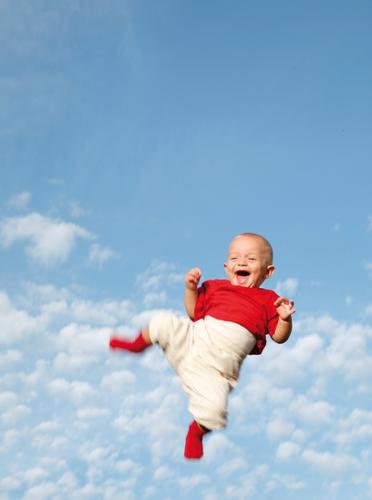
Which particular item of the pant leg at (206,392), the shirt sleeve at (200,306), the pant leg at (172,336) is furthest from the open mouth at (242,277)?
the pant leg at (206,392)

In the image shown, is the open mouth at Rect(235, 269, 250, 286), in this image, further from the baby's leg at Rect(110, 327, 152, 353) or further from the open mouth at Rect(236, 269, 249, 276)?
the baby's leg at Rect(110, 327, 152, 353)

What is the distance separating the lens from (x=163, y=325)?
6422mm

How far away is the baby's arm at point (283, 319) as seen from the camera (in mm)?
6422

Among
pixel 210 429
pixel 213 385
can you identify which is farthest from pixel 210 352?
pixel 210 429

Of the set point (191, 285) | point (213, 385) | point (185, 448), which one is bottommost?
point (185, 448)

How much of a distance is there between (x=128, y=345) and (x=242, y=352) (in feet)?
3.71

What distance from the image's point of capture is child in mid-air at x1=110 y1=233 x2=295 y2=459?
6.26 meters

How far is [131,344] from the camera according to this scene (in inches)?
258

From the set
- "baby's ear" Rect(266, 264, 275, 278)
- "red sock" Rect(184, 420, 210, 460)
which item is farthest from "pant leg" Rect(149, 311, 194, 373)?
"baby's ear" Rect(266, 264, 275, 278)

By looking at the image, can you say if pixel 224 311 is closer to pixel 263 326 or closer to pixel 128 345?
pixel 263 326

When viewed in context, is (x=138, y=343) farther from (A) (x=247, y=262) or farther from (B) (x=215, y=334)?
(A) (x=247, y=262)

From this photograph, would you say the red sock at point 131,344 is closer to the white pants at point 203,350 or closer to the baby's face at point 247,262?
the white pants at point 203,350

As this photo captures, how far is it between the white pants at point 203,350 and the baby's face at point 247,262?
0.63 metres

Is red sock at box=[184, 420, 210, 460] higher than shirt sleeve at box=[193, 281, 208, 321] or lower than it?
lower
